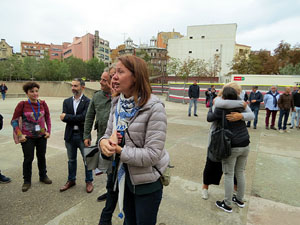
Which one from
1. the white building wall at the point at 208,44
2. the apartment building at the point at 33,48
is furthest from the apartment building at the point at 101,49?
the white building wall at the point at 208,44

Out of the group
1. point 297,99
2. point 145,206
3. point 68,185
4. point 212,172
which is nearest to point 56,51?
point 297,99

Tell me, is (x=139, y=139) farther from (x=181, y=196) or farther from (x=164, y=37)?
(x=164, y=37)

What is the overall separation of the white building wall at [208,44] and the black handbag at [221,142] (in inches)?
2092

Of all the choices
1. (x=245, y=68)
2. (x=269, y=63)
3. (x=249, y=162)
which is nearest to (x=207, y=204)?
(x=249, y=162)

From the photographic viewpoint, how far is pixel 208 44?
5412cm

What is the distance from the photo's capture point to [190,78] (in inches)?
1444

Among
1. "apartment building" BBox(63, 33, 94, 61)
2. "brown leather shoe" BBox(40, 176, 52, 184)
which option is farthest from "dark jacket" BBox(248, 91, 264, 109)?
"apartment building" BBox(63, 33, 94, 61)

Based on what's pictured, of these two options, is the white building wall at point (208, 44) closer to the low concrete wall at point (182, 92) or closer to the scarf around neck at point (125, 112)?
the low concrete wall at point (182, 92)

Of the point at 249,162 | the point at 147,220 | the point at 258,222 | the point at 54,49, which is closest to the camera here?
the point at 147,220

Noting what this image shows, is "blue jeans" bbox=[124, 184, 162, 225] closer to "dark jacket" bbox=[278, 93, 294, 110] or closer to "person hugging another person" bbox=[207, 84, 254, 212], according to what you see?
"person hugging another person" bbox=[207, 84, 254, 212]

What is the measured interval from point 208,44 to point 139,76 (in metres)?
58.2

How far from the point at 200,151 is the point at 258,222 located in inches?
105

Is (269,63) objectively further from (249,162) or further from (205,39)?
(249,162)

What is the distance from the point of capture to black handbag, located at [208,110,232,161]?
2521mm
